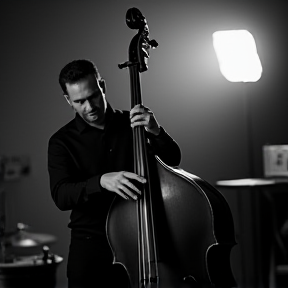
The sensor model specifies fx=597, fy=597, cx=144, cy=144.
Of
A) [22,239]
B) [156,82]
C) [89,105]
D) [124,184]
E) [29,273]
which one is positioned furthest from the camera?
[156,82]

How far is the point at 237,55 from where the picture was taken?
3285mm

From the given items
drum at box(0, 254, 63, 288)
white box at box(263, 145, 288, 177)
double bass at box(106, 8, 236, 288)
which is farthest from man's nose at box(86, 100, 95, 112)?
white box at box(263, 145, 288, 177)

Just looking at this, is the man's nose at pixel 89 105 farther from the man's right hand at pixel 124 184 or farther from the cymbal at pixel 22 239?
the cymbal at pixel 22 239

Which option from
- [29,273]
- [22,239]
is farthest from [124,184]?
[22,239]

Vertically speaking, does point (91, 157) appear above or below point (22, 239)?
above

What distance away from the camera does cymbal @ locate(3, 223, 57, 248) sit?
2.98 meters

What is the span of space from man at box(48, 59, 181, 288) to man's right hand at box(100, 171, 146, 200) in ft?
0.39

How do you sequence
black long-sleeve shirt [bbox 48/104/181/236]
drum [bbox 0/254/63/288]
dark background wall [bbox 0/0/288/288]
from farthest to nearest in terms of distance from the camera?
dark background wall [bbox 0/0/288/288]
drum [bbox 0/254/63/288]
black long-sleeve shirt [bbox 48/104/181/236]

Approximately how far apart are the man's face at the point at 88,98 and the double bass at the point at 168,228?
0.21m

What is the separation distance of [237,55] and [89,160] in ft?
5.22

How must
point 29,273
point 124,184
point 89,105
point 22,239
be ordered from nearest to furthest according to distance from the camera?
point 124,184
point 89,105
point 29,273
point 22,239

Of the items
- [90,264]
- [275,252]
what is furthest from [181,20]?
[90,264]

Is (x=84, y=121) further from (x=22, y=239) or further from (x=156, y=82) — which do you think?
(x=156, y=82)

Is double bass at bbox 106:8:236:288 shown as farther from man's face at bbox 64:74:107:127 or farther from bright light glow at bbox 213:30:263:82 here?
bright light glow at bbox 213:30:263:82
